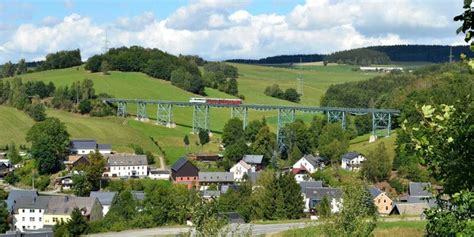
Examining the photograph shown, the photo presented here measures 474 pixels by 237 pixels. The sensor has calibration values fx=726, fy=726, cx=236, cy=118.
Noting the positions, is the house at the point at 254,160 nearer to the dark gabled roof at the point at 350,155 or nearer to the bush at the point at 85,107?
the dark gabled roof at the point at 350,155

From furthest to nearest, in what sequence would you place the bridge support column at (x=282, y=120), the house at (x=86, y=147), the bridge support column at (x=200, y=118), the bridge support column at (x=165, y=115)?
the bridge support column at (x=165, y=115) → the bridge support column at (x=200, y=118) → the bridge support column at (x=282, y=120) → the house at (x=86, y=147)

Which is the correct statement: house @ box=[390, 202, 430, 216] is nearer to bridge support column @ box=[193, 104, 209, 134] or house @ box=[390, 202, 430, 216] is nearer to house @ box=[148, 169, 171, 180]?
house @ box=[148, 169, 171, 180]

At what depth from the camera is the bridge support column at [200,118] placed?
85.5 metres

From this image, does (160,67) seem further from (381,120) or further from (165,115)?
(381,120)

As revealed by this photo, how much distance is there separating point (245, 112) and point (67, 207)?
37973 mm

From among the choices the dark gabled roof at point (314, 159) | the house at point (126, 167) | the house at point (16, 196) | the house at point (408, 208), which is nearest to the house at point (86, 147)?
the house at point (126, 167)

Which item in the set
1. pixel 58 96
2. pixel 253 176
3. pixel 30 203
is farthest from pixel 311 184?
pixel 58 96

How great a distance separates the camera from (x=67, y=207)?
48.2 m

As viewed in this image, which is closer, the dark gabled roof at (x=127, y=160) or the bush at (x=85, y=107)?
the dark gabled roof at (x=127, y=160)

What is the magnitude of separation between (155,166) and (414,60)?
139144 millimetres

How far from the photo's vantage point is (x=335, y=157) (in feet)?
208

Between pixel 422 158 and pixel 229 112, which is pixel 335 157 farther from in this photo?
pixel 422 158

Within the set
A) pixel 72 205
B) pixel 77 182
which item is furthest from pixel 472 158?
pixel 77 182

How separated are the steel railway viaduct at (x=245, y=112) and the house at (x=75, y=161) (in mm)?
19626
